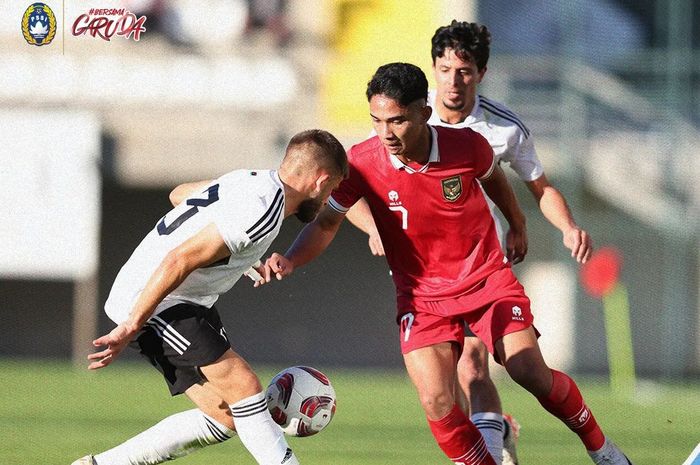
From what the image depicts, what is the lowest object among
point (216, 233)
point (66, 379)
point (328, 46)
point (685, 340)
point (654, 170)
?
point (685, 340)

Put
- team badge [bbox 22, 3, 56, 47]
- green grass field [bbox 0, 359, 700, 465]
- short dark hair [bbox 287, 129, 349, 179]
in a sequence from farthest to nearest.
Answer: team badge [bbox 22, 3, 56, 47], green grass field [bbox 0, 359, 700, 465], short dark hair [bbox 287, 129, 349, 179]

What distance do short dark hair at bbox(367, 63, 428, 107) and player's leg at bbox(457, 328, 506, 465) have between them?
1.68 metres

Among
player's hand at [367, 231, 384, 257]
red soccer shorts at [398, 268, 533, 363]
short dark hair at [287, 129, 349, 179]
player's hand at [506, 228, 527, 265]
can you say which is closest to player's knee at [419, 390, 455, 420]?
red soccer shorts at [398, 268, 533, 363]

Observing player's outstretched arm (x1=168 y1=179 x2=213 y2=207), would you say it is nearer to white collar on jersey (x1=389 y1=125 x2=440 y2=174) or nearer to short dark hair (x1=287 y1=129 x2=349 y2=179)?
short dark hair (x1=287 y1=129 x2=349 y2=179)

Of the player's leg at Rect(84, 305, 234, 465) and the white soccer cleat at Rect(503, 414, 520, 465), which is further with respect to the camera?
the white soccer cleat at Rect(503, 414, 520, 465)

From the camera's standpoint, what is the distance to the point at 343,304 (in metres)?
22.6

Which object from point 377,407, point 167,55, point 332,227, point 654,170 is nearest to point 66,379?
point 377,407

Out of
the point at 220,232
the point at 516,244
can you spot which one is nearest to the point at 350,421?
the point at 516,244

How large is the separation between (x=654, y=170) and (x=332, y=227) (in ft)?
46.4

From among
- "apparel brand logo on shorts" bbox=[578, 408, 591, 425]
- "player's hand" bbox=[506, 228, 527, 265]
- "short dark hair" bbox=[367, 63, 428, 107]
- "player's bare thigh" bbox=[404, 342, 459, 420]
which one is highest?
"short dark hair" bbox=[367, 63, 428, 107]

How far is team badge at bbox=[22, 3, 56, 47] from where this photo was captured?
38.2 feet

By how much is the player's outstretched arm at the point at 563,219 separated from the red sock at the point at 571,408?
67 centimetres

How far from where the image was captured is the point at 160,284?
582cm

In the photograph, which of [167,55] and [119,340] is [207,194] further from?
[167,55]
